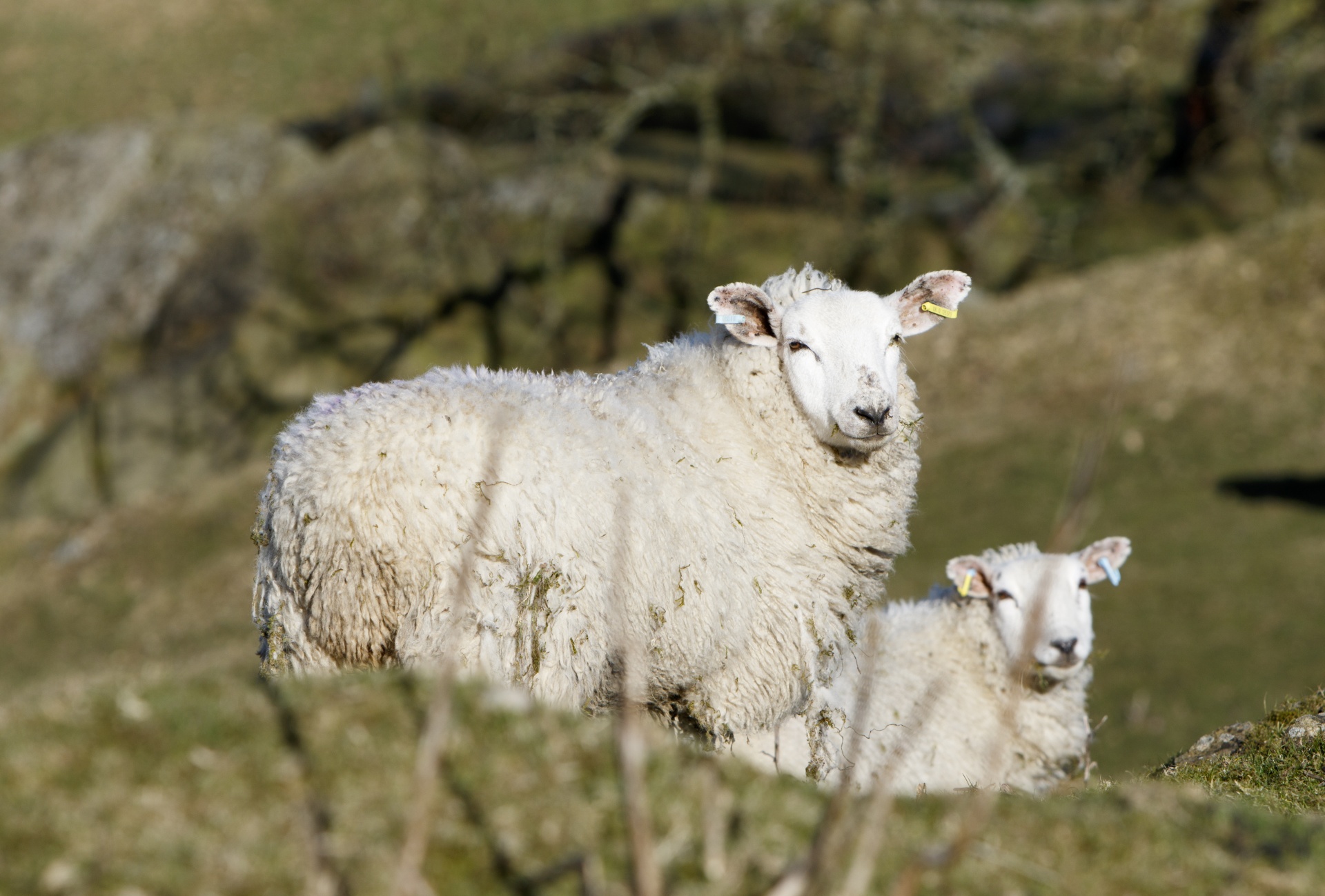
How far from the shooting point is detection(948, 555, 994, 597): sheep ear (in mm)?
7625

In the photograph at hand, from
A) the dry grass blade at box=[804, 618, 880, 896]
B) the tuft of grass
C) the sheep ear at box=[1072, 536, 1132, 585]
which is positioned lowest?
the dry grass blade at box=[804, 618, 880, 896]

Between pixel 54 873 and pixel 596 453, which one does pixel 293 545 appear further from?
pixel 54 873

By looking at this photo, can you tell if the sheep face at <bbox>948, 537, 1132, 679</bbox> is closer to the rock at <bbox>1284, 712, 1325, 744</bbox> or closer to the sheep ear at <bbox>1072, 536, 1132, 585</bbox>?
the sheep ear at <bbox>1072, 536, 1132, 585</bbox>

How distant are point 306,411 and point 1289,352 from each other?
15.6 m

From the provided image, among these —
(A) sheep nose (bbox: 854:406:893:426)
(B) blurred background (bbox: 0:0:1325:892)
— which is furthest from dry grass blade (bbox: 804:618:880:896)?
(B) blurred background (bbox: 0:0:1325:892)

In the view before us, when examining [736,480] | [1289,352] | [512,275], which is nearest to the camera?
[736,480]

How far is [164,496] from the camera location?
2011cm

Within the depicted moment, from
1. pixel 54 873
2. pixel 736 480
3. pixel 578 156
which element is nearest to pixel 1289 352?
pixel 578 156

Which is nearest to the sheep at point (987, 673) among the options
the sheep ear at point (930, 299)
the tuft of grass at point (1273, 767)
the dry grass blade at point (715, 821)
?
the tuft of grass at point (1273, 767)

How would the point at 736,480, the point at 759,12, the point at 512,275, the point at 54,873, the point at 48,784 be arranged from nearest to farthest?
the point at 54,873, the point at 48,784, the point at 736,480, the point at 512,275, the point at 759,12

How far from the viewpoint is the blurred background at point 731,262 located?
52.9 feet

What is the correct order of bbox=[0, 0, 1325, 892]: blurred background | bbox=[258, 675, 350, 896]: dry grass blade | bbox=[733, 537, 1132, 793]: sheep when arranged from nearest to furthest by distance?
bbox=[258, 675, 350, 896]: dry grass blade → bbox=[733, 537, 1132, 793]: sheep → bbox=[0, 0, 1325, 892]: blurred background

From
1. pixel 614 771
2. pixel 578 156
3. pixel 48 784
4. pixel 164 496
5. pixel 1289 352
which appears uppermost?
pixel 578 156

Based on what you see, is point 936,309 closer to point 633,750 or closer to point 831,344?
point 831,344
